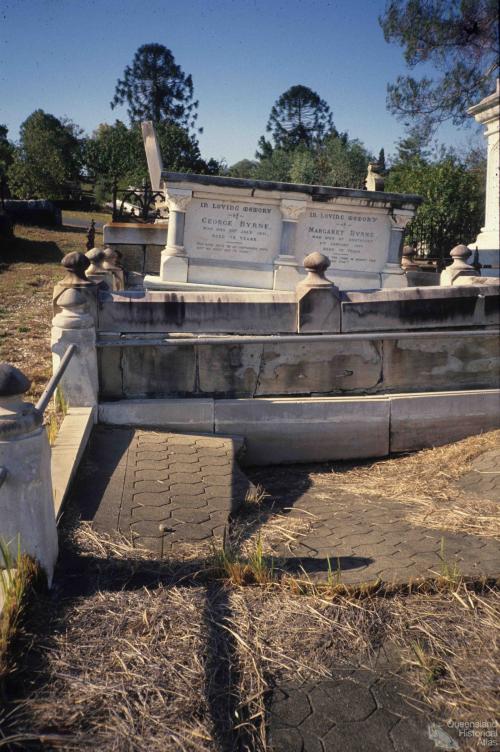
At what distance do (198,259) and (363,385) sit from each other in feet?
13.3

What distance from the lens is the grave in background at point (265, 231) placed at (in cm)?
897

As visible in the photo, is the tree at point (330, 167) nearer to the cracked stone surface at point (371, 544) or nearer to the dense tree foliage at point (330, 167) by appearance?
the dense tree foliage at point (330, 167)

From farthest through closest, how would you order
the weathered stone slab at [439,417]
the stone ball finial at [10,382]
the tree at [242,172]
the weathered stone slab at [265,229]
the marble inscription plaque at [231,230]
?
the tree at [242,172]
the marble inscription plaque at [231,230]
the weathered stone slab at [265,229]
the weathered stone slab at [439,417]
the stone ball finial at [10,382]

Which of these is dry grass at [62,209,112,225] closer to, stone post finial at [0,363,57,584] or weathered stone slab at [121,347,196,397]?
weathered stone slab at [121,347,196,397]

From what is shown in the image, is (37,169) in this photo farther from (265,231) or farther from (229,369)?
(229,369)

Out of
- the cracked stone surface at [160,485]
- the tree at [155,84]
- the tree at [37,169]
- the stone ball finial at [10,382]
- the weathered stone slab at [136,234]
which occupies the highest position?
the tree at [155,84]

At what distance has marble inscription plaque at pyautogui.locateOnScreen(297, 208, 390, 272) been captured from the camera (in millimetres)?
9297

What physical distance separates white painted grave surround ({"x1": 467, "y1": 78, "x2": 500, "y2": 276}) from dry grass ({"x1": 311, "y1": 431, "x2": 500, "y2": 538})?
662 cm

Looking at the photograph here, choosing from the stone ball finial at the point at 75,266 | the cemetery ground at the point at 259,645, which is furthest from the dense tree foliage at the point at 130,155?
the cemetery ground at the point at 259,645

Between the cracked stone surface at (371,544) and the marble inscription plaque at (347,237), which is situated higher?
the marble inscription plaque at (347,237)

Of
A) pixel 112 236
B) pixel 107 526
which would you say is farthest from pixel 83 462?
pixel 112 236

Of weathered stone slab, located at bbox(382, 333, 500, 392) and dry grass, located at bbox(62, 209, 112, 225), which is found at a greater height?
dry grass, located at bbox(62, 209, 112, 225)

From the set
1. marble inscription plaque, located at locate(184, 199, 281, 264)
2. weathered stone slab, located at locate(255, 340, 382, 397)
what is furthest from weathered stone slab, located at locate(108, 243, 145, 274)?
weathered stone slab, located at locate(255, 340, 382, 397)

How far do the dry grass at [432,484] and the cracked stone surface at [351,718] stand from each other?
5.98 ft
